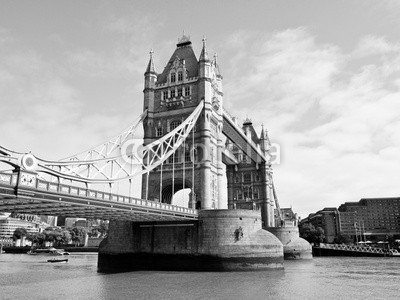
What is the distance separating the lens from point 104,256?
144 ft

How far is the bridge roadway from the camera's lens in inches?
803

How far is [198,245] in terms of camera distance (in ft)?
132

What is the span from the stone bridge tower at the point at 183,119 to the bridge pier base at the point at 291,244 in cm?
1915

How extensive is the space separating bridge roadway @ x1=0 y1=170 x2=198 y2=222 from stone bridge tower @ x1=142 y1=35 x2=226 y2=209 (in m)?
12.0

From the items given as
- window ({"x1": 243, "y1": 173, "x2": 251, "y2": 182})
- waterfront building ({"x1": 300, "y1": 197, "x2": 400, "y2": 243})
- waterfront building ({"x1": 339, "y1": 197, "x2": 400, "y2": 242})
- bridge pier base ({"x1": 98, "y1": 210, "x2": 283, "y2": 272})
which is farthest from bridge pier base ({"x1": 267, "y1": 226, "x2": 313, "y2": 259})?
waterfront building ({"x1": 339, "y1": 197, "x2": 400, "y2": 242})

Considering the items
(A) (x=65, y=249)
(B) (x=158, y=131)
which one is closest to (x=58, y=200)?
(B) (x=158, y=131)

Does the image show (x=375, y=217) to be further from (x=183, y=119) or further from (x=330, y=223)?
(x=183, y=119)

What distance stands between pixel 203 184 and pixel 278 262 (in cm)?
1283

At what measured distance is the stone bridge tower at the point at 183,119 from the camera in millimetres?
47812

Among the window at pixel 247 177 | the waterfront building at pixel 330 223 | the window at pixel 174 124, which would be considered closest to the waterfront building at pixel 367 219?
the waterfront building at pixel 330 223

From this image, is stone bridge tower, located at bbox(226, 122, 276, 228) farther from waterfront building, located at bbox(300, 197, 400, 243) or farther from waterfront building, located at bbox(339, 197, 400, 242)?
waterfront building, located at bbox(339, 197, 400, 242)

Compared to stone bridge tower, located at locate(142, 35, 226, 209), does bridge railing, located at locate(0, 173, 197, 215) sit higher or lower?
lower

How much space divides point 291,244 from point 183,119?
30.5m

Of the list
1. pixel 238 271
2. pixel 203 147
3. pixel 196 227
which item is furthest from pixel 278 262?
pixel 203 147
